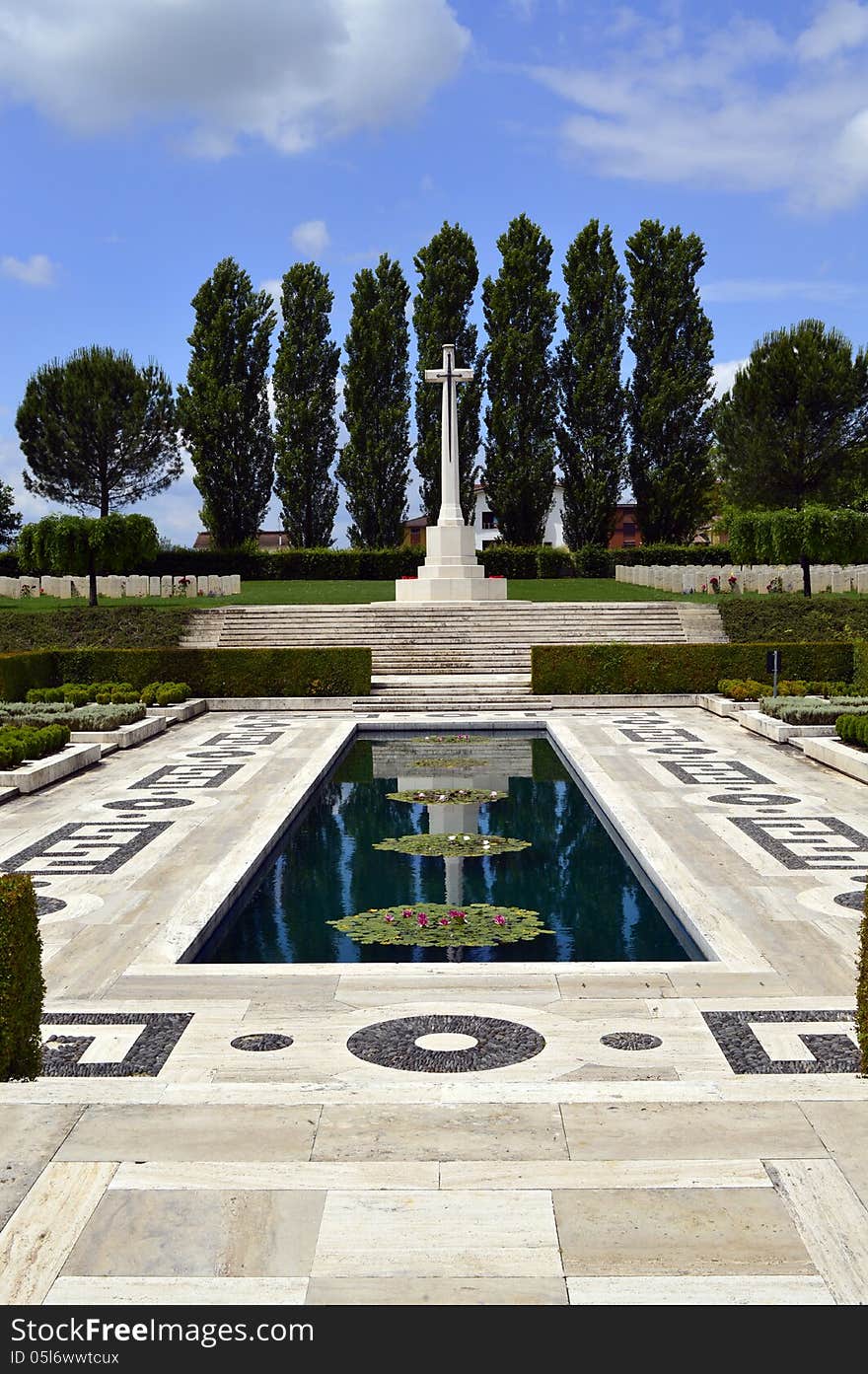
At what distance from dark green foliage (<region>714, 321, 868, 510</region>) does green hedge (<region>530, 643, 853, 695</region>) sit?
1272 inches

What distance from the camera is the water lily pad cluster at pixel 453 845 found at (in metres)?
11.9

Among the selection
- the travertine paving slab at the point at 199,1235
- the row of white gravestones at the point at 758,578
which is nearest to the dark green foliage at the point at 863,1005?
the travertine paving slab at the point at 199,1235

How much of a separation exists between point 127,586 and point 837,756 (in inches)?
1192

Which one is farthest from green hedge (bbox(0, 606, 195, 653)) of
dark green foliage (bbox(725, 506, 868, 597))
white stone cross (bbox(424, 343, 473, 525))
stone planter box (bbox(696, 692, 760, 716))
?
dark green foliage (bbox(725, 506, 868, 597))

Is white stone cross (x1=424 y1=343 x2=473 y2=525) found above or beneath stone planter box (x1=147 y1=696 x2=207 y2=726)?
above

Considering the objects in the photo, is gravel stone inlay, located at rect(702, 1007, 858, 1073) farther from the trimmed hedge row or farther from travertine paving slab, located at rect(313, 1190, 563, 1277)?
the trimmed hedge row

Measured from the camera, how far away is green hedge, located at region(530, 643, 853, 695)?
24922 mm

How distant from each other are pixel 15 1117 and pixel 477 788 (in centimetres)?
1059

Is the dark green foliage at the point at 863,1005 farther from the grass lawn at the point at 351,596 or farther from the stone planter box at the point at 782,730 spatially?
the grass lawn at the point at 351,596

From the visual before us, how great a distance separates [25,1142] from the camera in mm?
5027

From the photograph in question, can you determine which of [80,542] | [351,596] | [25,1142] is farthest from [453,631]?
[25,1142]

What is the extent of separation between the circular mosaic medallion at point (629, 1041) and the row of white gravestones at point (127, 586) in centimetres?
3556

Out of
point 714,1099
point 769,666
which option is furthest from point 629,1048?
point 769,666

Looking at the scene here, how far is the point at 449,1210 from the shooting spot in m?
4.46
